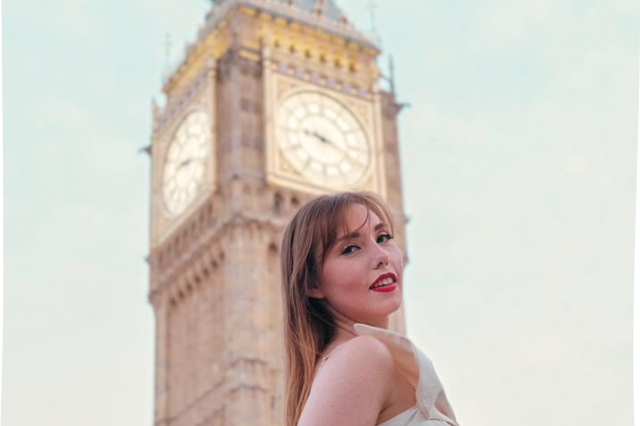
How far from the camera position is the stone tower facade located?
2823cm

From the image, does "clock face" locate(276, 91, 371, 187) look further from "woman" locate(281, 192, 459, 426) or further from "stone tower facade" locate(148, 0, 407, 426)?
"woman" locate(281, 192, 459, 426)

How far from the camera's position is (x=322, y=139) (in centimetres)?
3042

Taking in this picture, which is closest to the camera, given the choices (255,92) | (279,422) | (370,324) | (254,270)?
(370,324)

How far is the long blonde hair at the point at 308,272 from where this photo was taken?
254cm

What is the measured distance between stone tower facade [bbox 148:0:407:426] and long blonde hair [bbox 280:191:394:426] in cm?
2445

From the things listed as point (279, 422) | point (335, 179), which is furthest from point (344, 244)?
point (335, 179)

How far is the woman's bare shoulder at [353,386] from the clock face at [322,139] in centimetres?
2749

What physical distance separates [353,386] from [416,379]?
0.13m

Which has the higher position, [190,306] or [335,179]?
[335,179]

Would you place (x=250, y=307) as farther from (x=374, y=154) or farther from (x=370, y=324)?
(x=370, y=324)

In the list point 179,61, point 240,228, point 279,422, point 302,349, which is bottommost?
A: point 302,349

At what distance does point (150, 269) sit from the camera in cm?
3266

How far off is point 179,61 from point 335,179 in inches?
236

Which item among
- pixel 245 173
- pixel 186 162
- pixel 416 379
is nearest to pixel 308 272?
pixel 416 379
